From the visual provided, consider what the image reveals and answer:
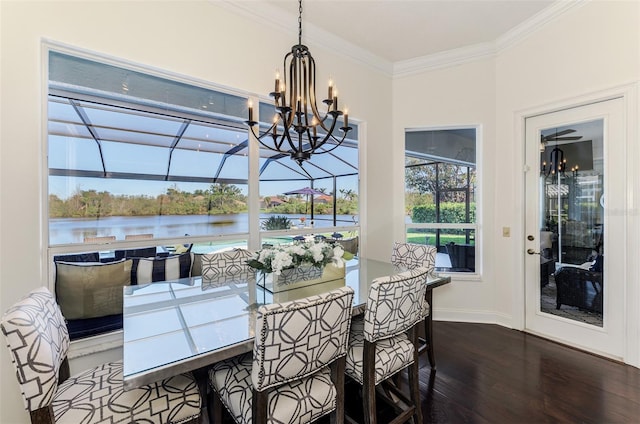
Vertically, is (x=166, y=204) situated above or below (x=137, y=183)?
below

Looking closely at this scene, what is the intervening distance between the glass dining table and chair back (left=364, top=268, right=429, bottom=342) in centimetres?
18

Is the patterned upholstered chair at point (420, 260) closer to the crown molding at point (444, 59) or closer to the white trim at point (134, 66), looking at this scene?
the white trim at point (134, 66)

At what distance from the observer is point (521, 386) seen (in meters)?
2.19

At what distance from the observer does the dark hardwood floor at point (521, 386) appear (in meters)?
1.90

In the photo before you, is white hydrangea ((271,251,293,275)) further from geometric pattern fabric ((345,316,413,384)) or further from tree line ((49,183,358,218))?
tree line ((49,183,358,218))

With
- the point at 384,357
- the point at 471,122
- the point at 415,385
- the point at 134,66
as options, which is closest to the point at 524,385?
the point at 415,385

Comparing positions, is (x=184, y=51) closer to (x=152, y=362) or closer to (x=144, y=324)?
(x=144, y=324)

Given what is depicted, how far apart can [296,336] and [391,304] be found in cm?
61

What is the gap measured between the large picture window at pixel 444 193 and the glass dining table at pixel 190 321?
1.59m

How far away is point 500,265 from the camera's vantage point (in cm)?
336

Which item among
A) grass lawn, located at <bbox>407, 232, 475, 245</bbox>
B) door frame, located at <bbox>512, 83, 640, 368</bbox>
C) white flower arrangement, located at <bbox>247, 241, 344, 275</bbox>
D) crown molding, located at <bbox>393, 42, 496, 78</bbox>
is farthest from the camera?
grass lawn, located at <bbox>407, 232, 475, 245</bbox>

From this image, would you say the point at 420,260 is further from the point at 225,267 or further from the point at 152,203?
the point at 152,203

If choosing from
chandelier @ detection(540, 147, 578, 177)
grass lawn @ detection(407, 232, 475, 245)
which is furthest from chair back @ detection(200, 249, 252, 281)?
chandelier @ detection(540, 147, 578, 177)

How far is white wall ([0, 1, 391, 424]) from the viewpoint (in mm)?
1675
